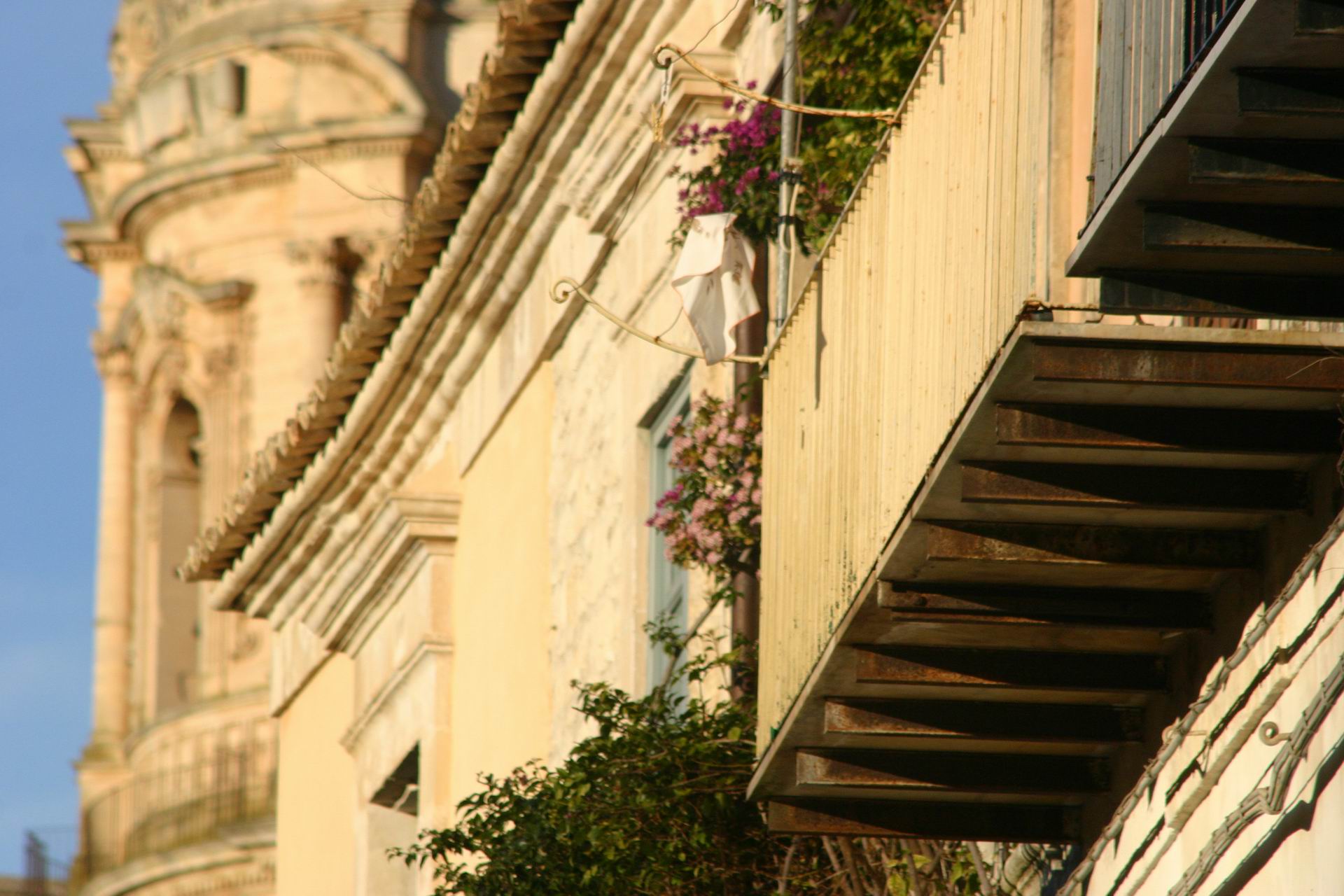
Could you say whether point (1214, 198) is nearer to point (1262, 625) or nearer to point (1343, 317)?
point (1343, 317)

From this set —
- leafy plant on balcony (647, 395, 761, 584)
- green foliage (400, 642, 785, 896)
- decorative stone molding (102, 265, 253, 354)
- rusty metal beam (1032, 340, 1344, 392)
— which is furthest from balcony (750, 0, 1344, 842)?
decorative stone molding (102, 265, 253, 354)

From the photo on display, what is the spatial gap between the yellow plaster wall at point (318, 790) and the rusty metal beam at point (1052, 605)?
30.7 feet

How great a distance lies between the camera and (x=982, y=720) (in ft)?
28.6

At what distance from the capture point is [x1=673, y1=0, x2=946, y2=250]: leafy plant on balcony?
1126 centimetres

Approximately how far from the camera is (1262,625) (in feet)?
23.9

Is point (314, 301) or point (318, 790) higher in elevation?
point (314, 301)

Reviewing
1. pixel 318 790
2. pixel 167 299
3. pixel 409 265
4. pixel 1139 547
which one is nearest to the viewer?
pixel 1139 547

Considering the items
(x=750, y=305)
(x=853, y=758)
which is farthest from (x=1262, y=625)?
(x=750, y=305)

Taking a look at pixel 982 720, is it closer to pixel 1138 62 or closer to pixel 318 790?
pixel 1138 62

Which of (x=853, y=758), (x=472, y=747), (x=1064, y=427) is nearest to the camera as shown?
(x=1064, y=427)

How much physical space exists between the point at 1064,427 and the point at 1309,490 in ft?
2.11

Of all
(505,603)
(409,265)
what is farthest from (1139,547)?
(409,265)

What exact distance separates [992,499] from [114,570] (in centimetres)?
2969

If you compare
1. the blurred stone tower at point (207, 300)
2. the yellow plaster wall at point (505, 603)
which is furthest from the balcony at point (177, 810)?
the yellow plaster wall at point (505, 603)
